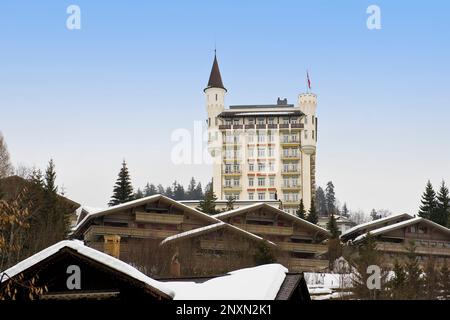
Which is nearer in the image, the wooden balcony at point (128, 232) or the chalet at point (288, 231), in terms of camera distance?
the wooden balcony at point (128, 232)

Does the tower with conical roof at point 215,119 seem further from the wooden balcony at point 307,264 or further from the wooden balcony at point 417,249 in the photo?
the wooden balcony at point 307,264

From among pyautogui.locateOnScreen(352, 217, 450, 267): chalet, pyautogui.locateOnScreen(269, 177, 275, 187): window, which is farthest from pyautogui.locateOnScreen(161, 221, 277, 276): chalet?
pyautogui.locateOnScreen(269, 177, 275, 187): window

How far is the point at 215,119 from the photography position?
365 feet

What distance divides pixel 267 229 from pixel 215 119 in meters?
51.5

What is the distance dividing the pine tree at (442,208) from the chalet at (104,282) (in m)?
65.7

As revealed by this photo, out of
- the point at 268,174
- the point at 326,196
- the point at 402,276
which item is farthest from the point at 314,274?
the point at 326,196

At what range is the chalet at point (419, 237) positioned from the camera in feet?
206

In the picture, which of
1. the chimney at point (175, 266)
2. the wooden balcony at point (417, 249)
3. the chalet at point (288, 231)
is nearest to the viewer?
the chimney at point (175, 266)

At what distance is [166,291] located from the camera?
1423 centimetres

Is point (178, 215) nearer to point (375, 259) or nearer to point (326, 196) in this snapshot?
Result: point (375, 259)

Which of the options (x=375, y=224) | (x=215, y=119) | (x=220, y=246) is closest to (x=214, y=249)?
(x=220, y=246)

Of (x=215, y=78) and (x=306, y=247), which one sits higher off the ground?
(x=215, y=78)

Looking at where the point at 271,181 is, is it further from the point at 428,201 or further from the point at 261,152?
the point at 428,201

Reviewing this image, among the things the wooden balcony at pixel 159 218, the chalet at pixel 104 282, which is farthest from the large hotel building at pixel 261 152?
the chalet at pixel 104 282
